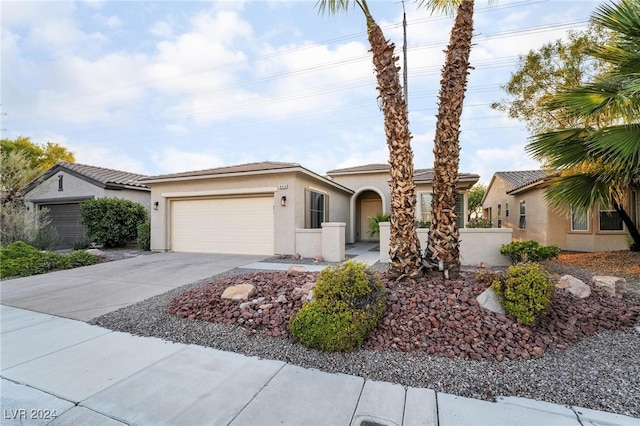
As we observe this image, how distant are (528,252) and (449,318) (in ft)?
20.6

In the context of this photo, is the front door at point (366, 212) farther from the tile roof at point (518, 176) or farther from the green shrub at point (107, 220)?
the green shrub at point (107, 220)

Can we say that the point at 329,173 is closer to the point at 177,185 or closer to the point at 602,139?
the point at 177,185

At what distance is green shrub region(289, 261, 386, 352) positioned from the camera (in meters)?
3.33

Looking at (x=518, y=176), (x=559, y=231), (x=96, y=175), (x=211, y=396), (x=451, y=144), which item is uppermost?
(x=518, y=176)

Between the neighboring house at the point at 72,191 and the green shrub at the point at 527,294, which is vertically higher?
the neighboring house at the point at 72,191

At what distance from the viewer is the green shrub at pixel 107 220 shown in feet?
44.0

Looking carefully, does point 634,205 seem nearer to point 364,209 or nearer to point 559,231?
point 559,231

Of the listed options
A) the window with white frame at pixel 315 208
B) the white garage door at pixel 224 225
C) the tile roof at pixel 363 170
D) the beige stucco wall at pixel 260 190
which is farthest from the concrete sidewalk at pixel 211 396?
the tile roof at pixel 363 170

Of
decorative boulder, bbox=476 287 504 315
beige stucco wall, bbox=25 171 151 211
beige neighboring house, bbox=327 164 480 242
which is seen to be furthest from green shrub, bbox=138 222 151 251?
decorative boulder, bbox=476 287 504 315

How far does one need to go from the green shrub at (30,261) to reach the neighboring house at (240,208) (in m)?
3.38

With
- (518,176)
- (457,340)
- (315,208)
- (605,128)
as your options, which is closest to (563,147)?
(605,128)

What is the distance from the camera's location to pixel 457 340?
3.38 m

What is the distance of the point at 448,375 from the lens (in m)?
2.86

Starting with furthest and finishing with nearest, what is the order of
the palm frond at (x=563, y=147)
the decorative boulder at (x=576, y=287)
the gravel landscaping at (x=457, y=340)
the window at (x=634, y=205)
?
the window at (x=634, y=205), the palm frond at (x=563, y=147), the decorative boulder at (x=576, y=287), the gravel landscaping at (x=457, y=340)
